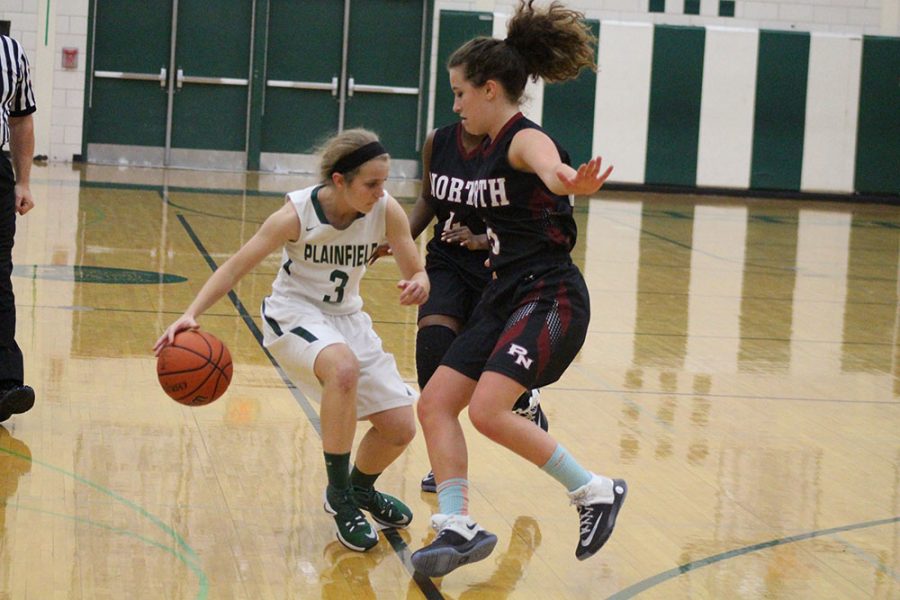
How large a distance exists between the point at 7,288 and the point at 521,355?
2.27 meters

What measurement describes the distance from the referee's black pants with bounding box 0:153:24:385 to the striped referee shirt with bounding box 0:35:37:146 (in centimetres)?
16

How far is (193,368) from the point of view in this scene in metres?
4.09

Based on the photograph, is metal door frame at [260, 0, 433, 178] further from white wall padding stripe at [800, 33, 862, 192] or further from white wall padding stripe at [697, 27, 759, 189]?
white wall padding stripe at [800, 33, 862, 192]

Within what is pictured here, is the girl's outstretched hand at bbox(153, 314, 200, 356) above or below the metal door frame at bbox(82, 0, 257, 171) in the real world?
below

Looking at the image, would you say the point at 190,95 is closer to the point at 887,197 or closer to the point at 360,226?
the point at 887,197

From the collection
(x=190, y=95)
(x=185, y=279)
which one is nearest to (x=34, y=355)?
(x=185, y=279)

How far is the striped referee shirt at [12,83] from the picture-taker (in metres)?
5.00

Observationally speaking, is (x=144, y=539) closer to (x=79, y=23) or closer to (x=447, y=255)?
(x=447, y=255)

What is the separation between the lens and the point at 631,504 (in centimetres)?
467

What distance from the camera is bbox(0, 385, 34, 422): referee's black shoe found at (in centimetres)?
502

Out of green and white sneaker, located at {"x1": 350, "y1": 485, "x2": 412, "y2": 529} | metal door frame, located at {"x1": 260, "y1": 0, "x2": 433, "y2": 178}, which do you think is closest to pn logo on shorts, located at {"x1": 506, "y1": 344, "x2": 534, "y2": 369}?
green and white sneaker, located at {"x1": 350, "y1": 485, "x2": 412, "y2": 529}

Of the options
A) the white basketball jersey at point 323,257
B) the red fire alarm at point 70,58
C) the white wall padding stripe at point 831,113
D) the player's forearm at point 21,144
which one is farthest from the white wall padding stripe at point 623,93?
the white basketball jersey at point 323,257

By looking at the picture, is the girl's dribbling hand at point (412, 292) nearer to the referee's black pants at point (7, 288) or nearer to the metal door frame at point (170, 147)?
the referee's black pants at point (7, 288)

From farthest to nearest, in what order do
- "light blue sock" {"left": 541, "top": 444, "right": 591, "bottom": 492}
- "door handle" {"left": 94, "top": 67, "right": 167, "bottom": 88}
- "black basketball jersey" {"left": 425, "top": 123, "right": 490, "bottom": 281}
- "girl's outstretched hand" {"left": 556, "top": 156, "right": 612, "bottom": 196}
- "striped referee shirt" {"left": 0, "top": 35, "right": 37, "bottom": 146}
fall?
"door handle" {"left": 94, "top": 67, "right": 167, "bottom": 88}
"striped referee shirt" {"left": 0, "top": 35, "right": 37, "bottom": 146}
"black basketball jersey" {"left": 425, "top": 123, "right": 490, "bottom": 281}
"light blue sock" {"left": 541, "top": 444, "right": 591, "bottom": 492}
"girl's outstretched hand" {"left": 556, "top": 156, "right": 612, "bottom": 196}
